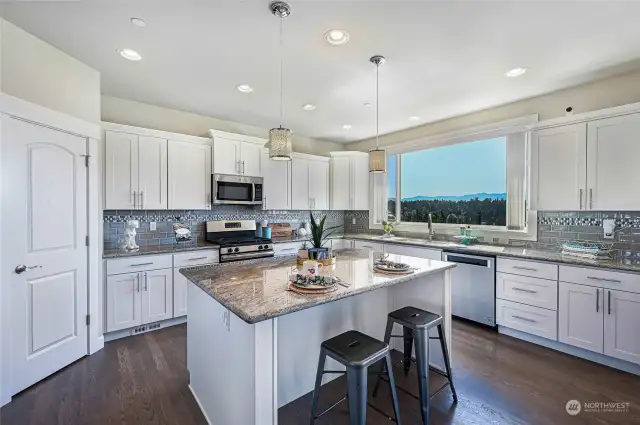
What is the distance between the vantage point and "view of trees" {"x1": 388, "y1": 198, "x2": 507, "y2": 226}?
3.92m

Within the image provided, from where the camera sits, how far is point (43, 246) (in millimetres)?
2369

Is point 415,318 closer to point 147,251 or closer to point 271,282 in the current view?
point 271,282

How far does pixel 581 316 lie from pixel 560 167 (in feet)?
4.95

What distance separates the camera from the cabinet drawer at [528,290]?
288 cm

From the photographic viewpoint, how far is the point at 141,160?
134 inches

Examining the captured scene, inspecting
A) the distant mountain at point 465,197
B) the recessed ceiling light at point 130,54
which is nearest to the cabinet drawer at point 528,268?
the distant mountain at point 465,197

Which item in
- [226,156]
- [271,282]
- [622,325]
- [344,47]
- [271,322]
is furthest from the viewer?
[226,156]

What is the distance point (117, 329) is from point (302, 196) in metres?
3.10

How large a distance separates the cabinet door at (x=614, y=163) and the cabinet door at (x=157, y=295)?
4.59m

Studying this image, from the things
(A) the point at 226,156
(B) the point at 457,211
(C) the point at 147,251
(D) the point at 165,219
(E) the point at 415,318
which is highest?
(A) the point at 226,156

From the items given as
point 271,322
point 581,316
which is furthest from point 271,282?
point 581,316

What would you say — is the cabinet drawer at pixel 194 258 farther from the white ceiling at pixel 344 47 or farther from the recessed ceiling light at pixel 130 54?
the recessed ceiling light at pixel 130 54

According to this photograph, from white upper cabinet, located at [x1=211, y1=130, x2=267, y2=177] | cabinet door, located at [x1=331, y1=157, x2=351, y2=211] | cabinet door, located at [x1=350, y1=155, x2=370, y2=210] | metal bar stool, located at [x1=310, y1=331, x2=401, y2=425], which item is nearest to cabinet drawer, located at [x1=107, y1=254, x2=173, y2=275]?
white upper cabinet, located at [x1=211, y1=130, x2=267, y2=177]

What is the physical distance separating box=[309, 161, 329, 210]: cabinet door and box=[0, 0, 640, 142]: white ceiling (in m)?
1.71
